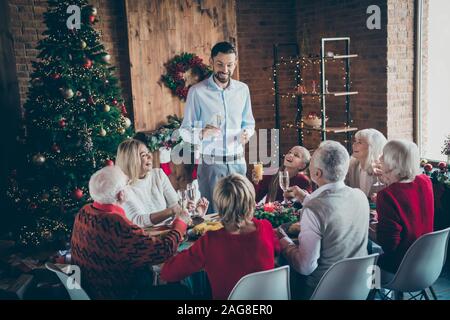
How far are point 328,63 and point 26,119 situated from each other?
12.0ft

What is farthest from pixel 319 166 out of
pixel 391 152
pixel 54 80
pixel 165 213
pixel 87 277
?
pixel 54 80

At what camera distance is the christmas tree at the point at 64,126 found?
14.5 feet

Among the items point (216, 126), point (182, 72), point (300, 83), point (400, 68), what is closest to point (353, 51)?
point (400, 68)

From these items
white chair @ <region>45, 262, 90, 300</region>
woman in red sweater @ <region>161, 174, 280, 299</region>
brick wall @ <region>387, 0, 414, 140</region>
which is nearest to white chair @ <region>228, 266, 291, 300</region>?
woman in red sweater @ <region>161, 174, 280, 299</region>

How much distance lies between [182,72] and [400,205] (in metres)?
3.86

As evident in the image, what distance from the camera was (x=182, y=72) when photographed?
6.23m

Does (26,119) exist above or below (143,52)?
below

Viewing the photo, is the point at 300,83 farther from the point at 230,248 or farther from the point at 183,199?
the point at 230,248

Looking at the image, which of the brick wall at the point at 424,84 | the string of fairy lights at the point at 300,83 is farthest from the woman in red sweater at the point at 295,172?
the brick wall at the point at 424,84

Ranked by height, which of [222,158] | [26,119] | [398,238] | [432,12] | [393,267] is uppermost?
[432,12]

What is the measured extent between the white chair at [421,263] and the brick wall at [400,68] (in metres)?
2.82

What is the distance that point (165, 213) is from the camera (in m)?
3.28

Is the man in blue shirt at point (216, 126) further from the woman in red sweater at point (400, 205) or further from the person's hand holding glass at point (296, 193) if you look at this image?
the woman in red sweater at point (400, 205)

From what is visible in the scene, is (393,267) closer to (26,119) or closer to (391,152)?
(391,152)
